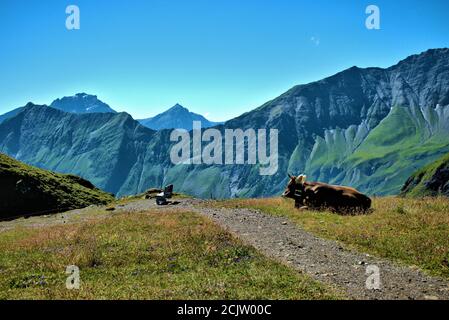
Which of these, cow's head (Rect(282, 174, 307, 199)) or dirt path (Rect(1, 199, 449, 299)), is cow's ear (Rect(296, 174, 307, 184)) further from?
dirt path (Rect(1, 199, 449, 299))

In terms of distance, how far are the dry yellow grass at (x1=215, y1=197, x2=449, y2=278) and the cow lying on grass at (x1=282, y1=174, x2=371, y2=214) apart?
1149 millimetres

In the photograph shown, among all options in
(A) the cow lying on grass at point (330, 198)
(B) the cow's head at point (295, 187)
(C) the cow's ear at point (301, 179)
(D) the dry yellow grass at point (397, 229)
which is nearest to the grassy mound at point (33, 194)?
(B) the cow's head at point (295, 187)

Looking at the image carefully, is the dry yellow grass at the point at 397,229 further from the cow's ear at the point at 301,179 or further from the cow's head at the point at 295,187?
the cow's ear at the point at 301,179

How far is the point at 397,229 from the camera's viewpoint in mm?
21375

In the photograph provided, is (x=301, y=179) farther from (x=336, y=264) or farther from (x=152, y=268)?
(x=152, y=268)

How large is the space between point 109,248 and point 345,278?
41.6ft

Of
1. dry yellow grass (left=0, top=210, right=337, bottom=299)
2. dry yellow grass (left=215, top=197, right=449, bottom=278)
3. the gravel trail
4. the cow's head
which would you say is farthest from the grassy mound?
the gravel trail

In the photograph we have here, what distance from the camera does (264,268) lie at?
15625mm

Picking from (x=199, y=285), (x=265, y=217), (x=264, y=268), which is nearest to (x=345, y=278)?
(x=264, y=268)

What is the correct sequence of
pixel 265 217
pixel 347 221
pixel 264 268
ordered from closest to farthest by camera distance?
pixel 264 268 → pixel 347 221 → pixel 265 217

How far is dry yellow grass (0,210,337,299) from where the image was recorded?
13.0m

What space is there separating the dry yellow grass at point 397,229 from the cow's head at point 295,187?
2.67 meters

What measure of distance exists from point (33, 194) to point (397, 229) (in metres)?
54.1
